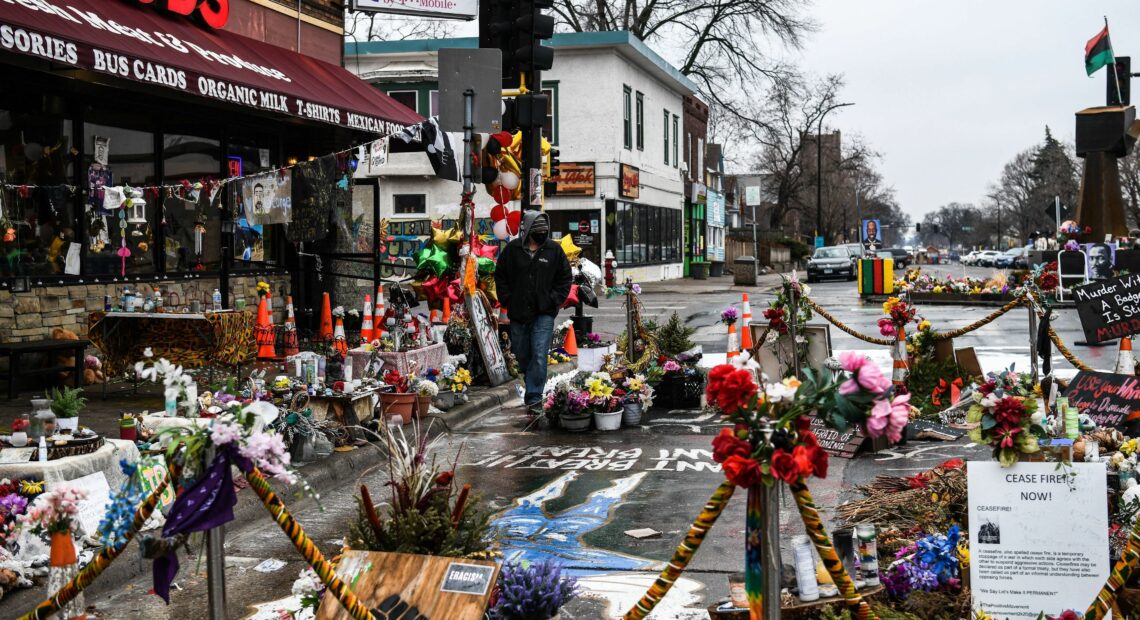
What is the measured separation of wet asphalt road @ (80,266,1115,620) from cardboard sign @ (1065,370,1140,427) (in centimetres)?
106

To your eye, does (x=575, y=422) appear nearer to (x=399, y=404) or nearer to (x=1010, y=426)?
(x=399, y=404)

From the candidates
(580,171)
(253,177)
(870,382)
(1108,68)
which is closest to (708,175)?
(580,171)

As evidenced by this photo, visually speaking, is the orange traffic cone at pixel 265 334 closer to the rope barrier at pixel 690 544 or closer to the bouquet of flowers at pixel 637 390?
the bouquet of flowers at pixel 637 390

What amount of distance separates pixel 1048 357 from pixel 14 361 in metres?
9.98

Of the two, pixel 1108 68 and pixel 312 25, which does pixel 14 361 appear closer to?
pixel 312 25

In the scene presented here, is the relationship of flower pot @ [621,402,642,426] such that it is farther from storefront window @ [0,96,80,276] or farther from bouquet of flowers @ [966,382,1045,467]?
storefront window @ [0,96,80,276]

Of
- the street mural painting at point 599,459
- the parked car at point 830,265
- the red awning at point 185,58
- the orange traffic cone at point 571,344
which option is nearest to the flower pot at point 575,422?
the street mural painting at point 599,459

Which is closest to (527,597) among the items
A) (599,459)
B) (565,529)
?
(565,529)

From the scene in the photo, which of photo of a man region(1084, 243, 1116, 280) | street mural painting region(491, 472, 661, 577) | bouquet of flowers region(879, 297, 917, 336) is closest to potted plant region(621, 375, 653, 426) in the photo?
street mural painting region(491, 472, 661, 577)

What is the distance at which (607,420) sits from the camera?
10469 mm

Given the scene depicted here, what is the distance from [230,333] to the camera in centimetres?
1117

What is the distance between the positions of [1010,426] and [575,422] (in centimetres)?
615

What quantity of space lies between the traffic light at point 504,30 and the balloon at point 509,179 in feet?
3.55

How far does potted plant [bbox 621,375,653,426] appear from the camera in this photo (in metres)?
10.7
